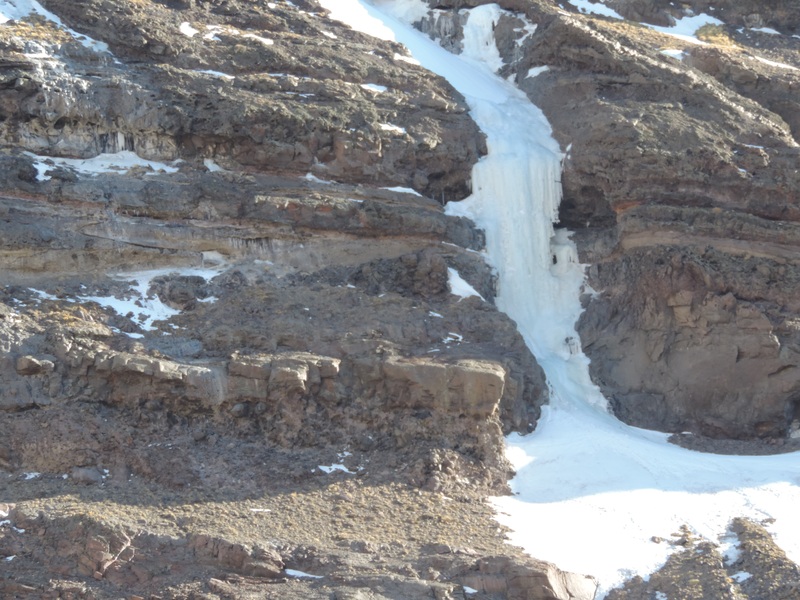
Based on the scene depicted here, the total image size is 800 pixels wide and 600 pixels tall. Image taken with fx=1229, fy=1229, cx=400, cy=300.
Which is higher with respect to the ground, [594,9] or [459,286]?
[594,9]

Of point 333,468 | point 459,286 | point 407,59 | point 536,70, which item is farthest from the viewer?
point 536,70

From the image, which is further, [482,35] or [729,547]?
[482,35]

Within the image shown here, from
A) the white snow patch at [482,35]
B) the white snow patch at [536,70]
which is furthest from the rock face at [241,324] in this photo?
the white snow patch at [482,35]

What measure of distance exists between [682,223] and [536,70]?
21.9ft

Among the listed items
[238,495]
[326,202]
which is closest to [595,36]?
[326,202]

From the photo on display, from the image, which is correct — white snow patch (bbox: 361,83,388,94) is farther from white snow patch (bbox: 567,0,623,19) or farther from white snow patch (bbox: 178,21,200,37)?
white snow patch (bbox: 567,0,623,19)

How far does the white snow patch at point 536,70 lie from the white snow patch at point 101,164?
9.91 metres

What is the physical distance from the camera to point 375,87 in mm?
26625

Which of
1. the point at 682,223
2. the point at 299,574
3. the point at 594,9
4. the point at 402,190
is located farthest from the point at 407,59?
the point at 299,574

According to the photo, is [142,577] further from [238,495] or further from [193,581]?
[238,495]

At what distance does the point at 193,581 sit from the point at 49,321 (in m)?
6.07

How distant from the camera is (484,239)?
25516 mm

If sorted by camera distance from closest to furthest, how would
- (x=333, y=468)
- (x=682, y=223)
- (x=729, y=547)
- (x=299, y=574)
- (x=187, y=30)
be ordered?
(x=299, y=574) < (x=729, y=547) < (x=333, y=468) < (x=682, y=223) < (x=187, y=30)

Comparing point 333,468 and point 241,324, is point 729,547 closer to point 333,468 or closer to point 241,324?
point 333,468
